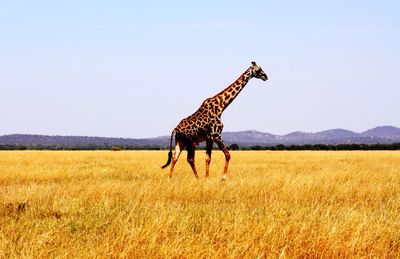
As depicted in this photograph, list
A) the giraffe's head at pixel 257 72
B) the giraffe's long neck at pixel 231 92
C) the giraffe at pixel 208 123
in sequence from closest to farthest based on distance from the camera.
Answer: the giraffe at pixel 208 123 < the giraffe's long neck at pixel 231 92 < the giraffe's head at pixel 257 72

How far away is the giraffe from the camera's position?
45.7ft

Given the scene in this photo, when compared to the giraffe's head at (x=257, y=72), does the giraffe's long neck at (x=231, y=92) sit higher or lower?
lower

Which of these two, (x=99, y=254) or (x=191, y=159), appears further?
(x=191, y=159)

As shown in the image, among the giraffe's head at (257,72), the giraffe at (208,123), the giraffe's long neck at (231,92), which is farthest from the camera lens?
the giraffe's head at (257,72)

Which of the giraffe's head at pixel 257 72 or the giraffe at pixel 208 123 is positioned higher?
the giraffe's head at pixel 257 72

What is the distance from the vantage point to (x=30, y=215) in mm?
7742

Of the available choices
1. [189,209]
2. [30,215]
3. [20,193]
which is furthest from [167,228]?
[20,193]

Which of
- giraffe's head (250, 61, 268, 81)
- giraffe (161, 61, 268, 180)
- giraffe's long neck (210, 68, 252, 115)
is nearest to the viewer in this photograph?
giraffe (161, 61, 268, 180)

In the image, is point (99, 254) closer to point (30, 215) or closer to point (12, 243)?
point (12, 243)

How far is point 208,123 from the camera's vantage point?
14.0 metres

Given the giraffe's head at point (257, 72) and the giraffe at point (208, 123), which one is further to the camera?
the giraffe's head at point (257, 72)

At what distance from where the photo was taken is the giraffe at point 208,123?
13930 mm

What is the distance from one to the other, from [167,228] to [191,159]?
8400 mm

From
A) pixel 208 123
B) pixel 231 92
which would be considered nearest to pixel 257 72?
pixel 231 92
